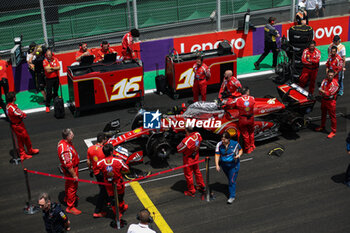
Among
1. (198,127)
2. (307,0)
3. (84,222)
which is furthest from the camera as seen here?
(307,0)

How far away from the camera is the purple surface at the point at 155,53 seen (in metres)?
18.5

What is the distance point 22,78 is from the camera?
17.2m

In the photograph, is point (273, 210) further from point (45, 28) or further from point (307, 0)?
point (307, 0)

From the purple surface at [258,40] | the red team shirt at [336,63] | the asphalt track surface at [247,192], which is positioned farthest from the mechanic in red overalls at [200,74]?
the purple surface at [258,40]

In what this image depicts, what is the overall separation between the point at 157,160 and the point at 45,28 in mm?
8410

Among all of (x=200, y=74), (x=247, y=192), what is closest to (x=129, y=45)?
(x=200, y=74)

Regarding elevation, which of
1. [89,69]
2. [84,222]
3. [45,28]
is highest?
[45,28]

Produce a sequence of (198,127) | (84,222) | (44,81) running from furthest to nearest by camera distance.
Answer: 1. (44,81)
2. (198,127)
3. (84,222)

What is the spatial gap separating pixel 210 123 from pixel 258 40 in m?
9.25

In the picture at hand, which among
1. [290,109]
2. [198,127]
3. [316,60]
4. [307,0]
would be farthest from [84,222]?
[307,0]

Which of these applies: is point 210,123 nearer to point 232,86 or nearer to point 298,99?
point 232,86

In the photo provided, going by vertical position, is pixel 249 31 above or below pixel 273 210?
above

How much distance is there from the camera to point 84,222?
9.64m

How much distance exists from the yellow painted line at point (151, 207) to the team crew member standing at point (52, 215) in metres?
2.00
